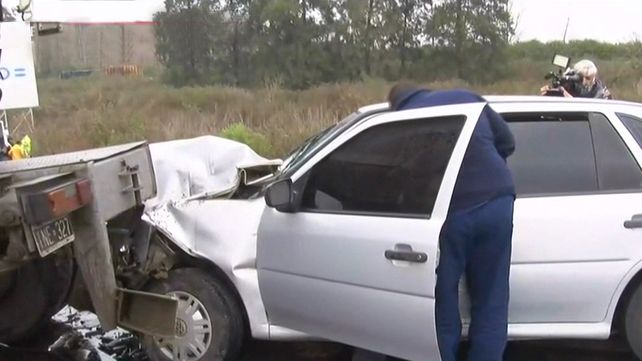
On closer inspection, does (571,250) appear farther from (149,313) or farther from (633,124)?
(149,313)

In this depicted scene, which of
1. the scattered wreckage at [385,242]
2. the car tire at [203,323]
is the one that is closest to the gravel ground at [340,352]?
the car tire at [203,323]

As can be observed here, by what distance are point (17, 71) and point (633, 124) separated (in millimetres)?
7790

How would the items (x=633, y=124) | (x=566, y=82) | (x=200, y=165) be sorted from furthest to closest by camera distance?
(x=566, y=82) → (x=200, y=165) → (x=633, y=124)

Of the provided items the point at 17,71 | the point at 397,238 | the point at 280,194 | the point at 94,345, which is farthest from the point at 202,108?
the point at 397,238

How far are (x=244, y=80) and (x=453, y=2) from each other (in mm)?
6901

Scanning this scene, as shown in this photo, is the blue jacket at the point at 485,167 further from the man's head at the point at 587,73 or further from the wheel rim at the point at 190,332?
the man's head at the point at 587,73

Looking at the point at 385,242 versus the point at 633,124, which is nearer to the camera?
the point at 385,242

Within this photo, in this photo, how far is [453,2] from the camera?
25469 millimetres

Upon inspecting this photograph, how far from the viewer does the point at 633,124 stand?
463 centimetres

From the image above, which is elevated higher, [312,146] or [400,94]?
[400,94]

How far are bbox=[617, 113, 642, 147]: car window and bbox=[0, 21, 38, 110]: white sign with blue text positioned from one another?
22.0 ft

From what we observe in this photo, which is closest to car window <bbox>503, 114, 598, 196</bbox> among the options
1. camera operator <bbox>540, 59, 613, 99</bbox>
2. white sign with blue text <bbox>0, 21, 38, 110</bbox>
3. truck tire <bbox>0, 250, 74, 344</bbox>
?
truck tire <bbox>0, 250, 74, 344</bbox>

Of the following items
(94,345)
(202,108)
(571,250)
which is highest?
(571,250)

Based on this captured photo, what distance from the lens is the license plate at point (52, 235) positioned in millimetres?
3779
